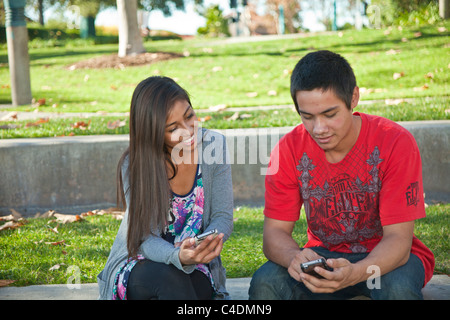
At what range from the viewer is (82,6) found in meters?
21.4

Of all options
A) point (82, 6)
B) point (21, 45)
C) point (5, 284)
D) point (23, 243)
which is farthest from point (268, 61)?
point (82, 6)

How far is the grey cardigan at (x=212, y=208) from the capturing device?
2.76 metres

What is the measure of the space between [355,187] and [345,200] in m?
0.08

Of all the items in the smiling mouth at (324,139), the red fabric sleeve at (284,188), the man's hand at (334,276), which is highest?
the smiling mouth at (324,139)

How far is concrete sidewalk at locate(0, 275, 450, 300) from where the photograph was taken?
3.00 m

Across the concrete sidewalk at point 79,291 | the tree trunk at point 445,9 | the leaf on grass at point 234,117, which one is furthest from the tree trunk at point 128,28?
the concrete sidewalk at point 79,291

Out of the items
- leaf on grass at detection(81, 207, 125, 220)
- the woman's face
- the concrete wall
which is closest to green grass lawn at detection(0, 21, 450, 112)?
the concrete wall

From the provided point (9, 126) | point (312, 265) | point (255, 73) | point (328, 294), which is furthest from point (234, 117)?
point (312, 265)

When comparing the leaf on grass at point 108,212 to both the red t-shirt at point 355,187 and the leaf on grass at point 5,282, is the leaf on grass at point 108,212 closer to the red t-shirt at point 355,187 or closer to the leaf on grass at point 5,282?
the leaf on grass at point 5,282

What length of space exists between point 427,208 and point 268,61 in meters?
6.52

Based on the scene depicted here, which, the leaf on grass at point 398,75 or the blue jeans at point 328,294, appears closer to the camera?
the blue jeans at point 328,294

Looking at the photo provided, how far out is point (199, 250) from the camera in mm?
2496

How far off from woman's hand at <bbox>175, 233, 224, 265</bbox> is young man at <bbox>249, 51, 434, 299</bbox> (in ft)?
0.90

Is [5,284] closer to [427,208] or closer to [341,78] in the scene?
[341,78]
